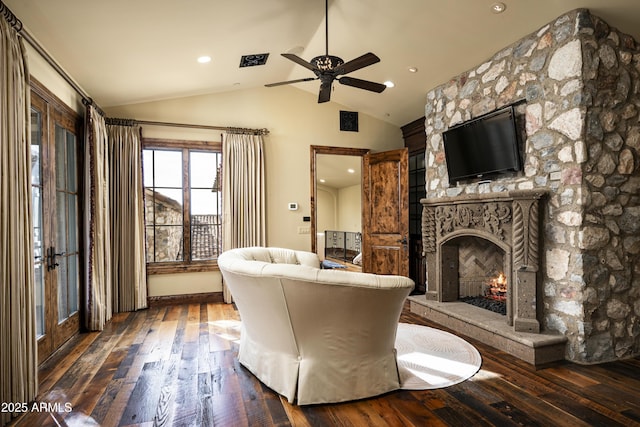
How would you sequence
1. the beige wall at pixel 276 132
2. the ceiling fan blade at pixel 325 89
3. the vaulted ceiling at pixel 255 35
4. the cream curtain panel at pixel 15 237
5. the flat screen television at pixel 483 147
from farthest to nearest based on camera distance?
1. the beige wall at pixel 276 132
2. the flat screen television at pixel 483 147
3. the ceiling fan blade at pixel 325 89
4. the vaulted ceiling at pixel 255 35
5. the cream curtain panel at pixel 15 237

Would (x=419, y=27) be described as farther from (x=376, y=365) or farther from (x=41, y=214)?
(x=41, y=214)

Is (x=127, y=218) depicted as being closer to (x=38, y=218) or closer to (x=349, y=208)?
(x=38, y=218)

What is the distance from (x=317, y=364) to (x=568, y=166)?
2.60 meters

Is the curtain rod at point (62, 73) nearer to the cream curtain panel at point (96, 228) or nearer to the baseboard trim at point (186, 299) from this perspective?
the cream curtain panel at point (96, 228)

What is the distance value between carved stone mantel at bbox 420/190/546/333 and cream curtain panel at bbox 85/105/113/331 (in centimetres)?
395

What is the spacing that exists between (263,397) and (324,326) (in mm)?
681

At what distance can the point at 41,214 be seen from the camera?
3062mm

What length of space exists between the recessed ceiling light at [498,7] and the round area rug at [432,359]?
9.85 feet

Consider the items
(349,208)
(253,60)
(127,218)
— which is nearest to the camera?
(253,60)

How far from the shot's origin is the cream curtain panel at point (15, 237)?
84.5 inches

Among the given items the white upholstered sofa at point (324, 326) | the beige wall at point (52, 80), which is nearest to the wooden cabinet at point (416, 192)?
the white upholstered sofa at point (324, 326)

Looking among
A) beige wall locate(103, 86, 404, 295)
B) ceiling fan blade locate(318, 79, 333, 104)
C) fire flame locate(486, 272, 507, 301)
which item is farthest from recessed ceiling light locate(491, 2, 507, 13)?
beige wall locate(103, 86, 404, 295)

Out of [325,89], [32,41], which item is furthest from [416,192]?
[32,41]

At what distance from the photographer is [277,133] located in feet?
18.4
